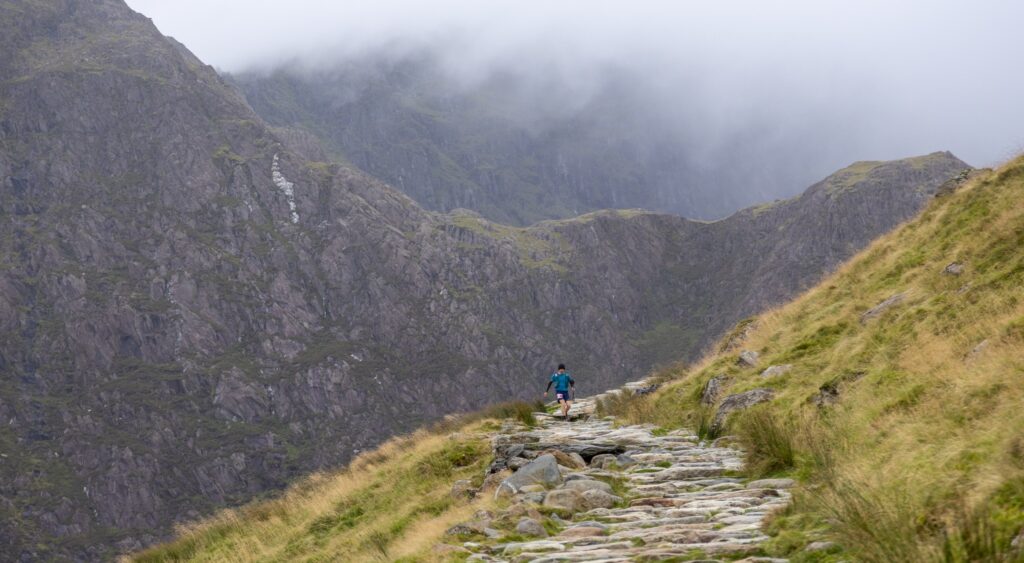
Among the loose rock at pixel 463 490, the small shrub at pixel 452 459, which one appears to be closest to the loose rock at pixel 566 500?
the loose rock at pixel 463 490

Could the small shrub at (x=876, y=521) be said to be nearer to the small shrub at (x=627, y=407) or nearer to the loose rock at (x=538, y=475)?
the loose rock at (x=538, y=475)

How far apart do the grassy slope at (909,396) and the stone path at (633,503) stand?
2.24 ft

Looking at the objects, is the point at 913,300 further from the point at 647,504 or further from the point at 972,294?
the point at 647,504

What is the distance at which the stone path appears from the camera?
1018 centimetres

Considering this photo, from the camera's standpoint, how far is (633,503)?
13.3m

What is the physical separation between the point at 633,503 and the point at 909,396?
14.3 feet

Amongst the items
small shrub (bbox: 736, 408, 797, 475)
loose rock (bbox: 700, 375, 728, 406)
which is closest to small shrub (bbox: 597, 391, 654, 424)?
loose rock (bbox: 700, 375, 728, 406)

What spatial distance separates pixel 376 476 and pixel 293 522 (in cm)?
310

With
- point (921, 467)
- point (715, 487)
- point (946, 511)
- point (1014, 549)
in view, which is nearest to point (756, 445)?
point (715, 487)

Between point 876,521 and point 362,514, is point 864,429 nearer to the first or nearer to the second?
point 876,521

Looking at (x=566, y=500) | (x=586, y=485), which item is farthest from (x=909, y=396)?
(x=566, y=500)

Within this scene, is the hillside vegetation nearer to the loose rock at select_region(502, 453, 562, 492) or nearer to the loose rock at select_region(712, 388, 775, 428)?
the loose rock at select_region(712, 388, 775, 428)

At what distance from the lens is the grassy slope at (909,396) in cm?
770

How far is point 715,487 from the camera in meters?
13.7
